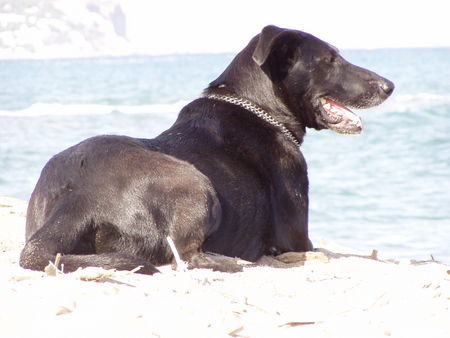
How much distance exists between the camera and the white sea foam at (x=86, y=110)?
25.0m

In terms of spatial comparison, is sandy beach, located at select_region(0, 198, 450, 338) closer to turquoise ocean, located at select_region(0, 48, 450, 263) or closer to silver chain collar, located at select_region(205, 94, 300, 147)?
silver chain collar, located at select_region(205, 94, 300, 147)

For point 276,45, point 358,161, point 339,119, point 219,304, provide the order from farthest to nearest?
Result: point 358,161, point 339,119, point 276,45, point 219,304

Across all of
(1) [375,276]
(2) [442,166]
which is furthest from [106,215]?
(2) [442,166]

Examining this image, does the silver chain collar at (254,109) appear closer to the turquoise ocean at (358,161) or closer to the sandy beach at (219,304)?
the sandy beach at (219,304)

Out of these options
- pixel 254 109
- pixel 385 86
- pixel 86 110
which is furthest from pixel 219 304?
pixel 86 110

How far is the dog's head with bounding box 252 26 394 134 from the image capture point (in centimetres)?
510

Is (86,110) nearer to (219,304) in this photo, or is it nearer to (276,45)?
(276,45)

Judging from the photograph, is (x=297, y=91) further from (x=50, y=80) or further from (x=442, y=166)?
(x=50, y=80)

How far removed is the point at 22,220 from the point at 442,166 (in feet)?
26.2

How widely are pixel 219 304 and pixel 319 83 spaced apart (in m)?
2.20

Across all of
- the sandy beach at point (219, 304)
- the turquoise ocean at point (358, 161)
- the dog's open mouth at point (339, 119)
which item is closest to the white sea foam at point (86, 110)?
the turquoise ocean at point (358, 161)

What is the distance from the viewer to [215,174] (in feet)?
15.0

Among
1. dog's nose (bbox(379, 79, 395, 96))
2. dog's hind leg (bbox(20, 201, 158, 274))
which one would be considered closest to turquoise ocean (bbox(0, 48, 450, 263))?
dog's nose (bbox(379, 79, 395, 96))

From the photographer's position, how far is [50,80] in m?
46.2
